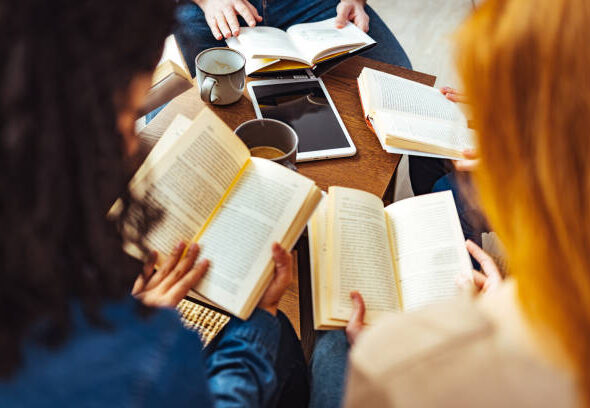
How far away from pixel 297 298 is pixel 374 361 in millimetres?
372

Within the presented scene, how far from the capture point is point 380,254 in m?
0.72

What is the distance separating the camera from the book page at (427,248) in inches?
27.3

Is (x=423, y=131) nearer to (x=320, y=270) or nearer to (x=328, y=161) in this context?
(x=328, y=161)

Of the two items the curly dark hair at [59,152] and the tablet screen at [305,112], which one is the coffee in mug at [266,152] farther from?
the curly dark hair at [59,152]

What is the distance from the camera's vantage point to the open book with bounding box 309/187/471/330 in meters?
0.67

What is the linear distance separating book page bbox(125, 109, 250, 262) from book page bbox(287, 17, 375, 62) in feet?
1.34

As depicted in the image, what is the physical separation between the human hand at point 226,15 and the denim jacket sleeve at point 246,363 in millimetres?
708

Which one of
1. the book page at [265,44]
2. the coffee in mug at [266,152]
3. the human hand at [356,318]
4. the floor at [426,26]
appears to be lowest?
the floor at [426,26]

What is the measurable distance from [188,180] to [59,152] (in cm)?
35

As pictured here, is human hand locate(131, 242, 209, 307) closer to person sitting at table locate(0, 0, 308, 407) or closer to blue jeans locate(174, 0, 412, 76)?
person sitting at table locate(0, 0, 308, 407)

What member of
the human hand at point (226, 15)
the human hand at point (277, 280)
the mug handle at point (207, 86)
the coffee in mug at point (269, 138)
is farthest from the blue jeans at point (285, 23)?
the human hand at point (277, 280)

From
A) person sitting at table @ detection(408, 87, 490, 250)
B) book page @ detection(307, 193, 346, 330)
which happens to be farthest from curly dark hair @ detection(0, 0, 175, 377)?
person sitting at table @ detection(408, 87, 490, 250)

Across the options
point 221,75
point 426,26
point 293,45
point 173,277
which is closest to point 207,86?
point 221,75

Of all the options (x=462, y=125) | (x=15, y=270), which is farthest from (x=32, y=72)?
(x=462, y=125)
